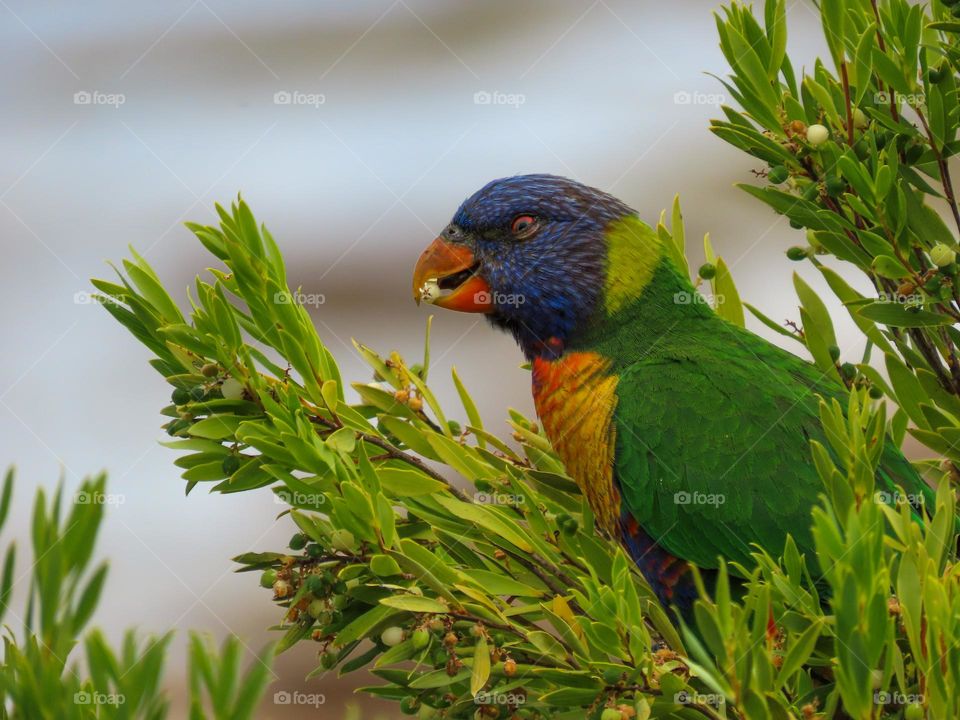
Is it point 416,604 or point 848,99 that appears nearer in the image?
point 416,604

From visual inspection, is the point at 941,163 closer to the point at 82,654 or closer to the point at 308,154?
the point at 82,654

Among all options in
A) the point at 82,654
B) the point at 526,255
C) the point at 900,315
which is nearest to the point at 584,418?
the point at 526,255

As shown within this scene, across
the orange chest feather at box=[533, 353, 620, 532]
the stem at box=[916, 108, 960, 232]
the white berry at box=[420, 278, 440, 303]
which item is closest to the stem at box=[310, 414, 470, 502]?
the orange chest feather at box=[533, 353, 620, 532]

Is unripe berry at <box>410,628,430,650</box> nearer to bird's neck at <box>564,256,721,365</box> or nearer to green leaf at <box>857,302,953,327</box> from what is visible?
green leaf at <box>857,302,953,327</box>

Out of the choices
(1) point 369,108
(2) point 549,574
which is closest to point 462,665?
(2) point 549,574

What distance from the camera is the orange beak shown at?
1619 mm

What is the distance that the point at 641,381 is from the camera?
137cm

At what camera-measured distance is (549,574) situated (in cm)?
89

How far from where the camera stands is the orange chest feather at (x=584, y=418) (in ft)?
4.02

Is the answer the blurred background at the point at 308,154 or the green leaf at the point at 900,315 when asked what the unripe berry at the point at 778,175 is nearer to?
the green leaf at the point at 900,315

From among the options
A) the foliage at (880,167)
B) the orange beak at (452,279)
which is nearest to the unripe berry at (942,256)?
the foliage at (880,167)

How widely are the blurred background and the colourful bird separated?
1534 mm

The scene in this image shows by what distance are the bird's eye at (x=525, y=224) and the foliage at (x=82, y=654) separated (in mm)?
1300

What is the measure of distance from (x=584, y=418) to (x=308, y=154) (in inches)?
93.3
